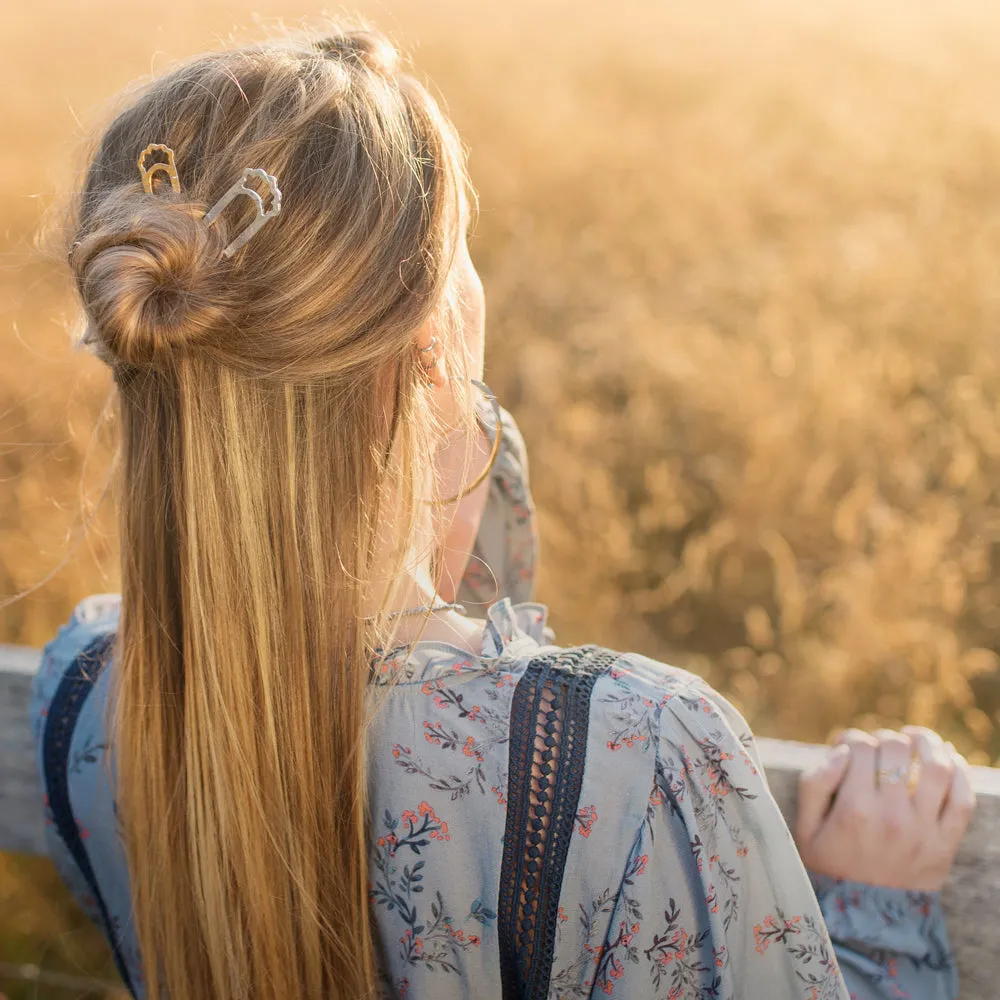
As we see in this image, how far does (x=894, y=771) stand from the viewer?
1.07 meters

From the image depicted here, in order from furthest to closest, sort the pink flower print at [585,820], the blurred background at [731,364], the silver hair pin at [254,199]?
the blurred background at [731,364] → the pink flower print at [585,820] → the silver hair pin at [254,199]

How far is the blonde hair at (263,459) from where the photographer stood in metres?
0.90

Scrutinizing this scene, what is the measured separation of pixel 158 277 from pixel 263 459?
0.19 m

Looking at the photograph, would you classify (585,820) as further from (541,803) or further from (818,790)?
(818,790)

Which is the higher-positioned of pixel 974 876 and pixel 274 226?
pixel 274 226

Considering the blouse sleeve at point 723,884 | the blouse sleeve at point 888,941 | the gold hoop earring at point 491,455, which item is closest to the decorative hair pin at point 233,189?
the gold hoop earring at point 491,455

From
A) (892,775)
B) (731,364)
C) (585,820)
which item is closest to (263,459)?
(585,820)

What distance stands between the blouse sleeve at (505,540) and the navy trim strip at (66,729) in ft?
1.79

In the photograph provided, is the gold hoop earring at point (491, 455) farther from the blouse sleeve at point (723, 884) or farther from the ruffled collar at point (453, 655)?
the blouse sleeve at point (723, 884)

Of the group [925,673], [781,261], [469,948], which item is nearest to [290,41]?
[469,948]

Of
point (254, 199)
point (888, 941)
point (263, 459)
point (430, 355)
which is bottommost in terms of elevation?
point (888, 941)

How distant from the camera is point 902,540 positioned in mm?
2145

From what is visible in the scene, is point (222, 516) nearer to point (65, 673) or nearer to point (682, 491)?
point (65, 673)

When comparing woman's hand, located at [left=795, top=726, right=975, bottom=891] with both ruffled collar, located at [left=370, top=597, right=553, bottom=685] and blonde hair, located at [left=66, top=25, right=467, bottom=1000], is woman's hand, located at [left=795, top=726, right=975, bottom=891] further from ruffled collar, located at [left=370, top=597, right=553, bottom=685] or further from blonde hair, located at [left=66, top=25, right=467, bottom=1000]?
blonde hair, located at [left=66, top=25, right=467, bottom=1000]
